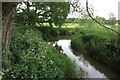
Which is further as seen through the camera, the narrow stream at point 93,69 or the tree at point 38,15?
the tree at point 38,15

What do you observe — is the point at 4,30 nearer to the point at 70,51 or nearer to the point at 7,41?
the point at 7,41

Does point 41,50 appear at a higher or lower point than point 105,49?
higher

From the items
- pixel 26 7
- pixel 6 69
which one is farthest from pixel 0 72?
pixel 26 7

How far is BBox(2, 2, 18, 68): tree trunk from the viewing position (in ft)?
27.3

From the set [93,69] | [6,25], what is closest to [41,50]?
[6,25]

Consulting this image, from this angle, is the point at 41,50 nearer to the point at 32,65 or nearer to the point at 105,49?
the point at 32,65

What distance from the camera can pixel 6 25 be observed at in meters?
8.77

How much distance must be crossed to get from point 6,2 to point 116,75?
311 inches

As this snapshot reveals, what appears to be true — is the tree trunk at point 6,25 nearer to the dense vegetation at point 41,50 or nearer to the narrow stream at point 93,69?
the dense vegetation at point 41,50

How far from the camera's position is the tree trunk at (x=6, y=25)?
8.31 m

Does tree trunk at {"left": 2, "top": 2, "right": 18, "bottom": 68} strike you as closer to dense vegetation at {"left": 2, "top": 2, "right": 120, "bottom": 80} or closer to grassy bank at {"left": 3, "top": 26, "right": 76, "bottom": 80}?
dense vegetation at {"left": 2, "top": 2, "right": 120, "bottom": 80}

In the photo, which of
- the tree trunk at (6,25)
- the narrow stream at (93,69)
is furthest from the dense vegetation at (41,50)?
the narrow stream at (93,69)

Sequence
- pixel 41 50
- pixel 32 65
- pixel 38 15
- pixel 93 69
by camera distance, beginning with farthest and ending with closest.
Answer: pixel 38 15 < pixel 93 69 < pixel 41 50 < pixel 32 65

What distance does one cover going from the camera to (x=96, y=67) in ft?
52.9
